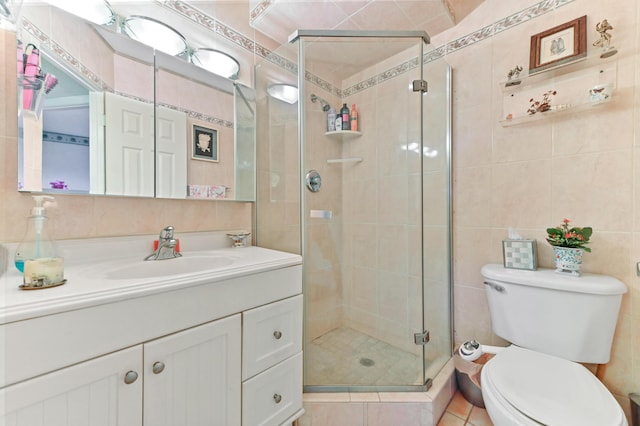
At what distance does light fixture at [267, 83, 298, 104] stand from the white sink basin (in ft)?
3.00

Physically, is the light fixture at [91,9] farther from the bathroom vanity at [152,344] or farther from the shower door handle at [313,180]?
the shower door handle at [313,180]

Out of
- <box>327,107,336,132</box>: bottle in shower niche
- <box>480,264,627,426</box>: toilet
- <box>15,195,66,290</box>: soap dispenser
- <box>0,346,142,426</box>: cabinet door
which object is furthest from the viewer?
<box>327,107,336,132</box>: bottle in shower niche

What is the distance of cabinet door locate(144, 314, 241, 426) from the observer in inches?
27.6

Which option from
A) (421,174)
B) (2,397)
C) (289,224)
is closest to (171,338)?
(2,397)

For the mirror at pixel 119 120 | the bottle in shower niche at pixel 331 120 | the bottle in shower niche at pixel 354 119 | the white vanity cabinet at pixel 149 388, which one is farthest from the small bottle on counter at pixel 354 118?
the white vanity cabinet at pixel 149 388

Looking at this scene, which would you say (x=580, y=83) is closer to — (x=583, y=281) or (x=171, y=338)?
(x=583, y=281)

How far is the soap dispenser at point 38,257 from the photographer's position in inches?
25.6

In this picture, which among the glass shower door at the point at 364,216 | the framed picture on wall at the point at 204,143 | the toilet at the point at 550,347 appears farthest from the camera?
the glass shower door at the point at 364,216

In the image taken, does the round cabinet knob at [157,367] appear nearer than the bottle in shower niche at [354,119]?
Yes

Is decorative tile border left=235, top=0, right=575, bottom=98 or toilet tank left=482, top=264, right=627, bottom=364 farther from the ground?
decorative tile border left=235, top=0, right=575, bottom=98

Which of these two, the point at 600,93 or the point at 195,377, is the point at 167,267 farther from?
the point at 600,93

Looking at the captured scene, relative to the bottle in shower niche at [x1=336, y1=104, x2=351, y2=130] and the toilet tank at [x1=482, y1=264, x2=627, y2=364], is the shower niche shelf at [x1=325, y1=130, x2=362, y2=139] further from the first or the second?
the toilet tank at [x1=482, y1=264, x2=627, y2=364]

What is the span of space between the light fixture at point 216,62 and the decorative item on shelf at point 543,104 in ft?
5.04

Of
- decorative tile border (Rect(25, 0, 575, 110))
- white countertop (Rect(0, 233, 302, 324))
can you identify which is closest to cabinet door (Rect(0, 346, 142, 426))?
white countertop (Rect(0, 233, 302, 324))
